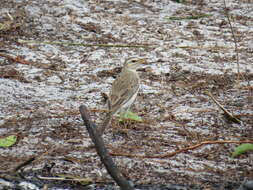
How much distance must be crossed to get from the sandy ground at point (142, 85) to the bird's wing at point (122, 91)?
0.25m

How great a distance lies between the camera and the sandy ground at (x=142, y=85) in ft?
18.8

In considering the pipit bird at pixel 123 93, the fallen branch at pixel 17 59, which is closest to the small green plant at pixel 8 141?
the pipit bird at pixel 123 93

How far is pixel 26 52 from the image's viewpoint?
9.15 m

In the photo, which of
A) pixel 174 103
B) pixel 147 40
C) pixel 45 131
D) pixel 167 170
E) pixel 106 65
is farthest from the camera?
pixel 147 40

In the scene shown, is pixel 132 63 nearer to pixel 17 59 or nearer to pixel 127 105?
pixel 127 105

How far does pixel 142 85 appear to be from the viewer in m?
8.24

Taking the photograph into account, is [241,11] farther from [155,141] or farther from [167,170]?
[167,170]

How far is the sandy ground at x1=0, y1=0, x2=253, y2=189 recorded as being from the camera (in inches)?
226

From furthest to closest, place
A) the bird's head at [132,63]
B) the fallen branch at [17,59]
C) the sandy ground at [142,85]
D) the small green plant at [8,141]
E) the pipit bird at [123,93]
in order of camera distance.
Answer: the fallen branch at [17,59] < the bird's head at [132,63] < the pipit bird at [123,93] < the small green plant at [8,141] < the sandy ground at [142,85]

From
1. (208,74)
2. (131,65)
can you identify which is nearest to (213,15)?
(208,74)

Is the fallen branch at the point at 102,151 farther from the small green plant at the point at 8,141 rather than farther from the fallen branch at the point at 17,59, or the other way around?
the fallen branch at the point at 17,59

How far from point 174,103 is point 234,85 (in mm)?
1100

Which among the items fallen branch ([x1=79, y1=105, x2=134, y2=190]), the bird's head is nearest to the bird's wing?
the bird's head

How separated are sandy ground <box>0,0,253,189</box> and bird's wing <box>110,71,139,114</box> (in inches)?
10.0
